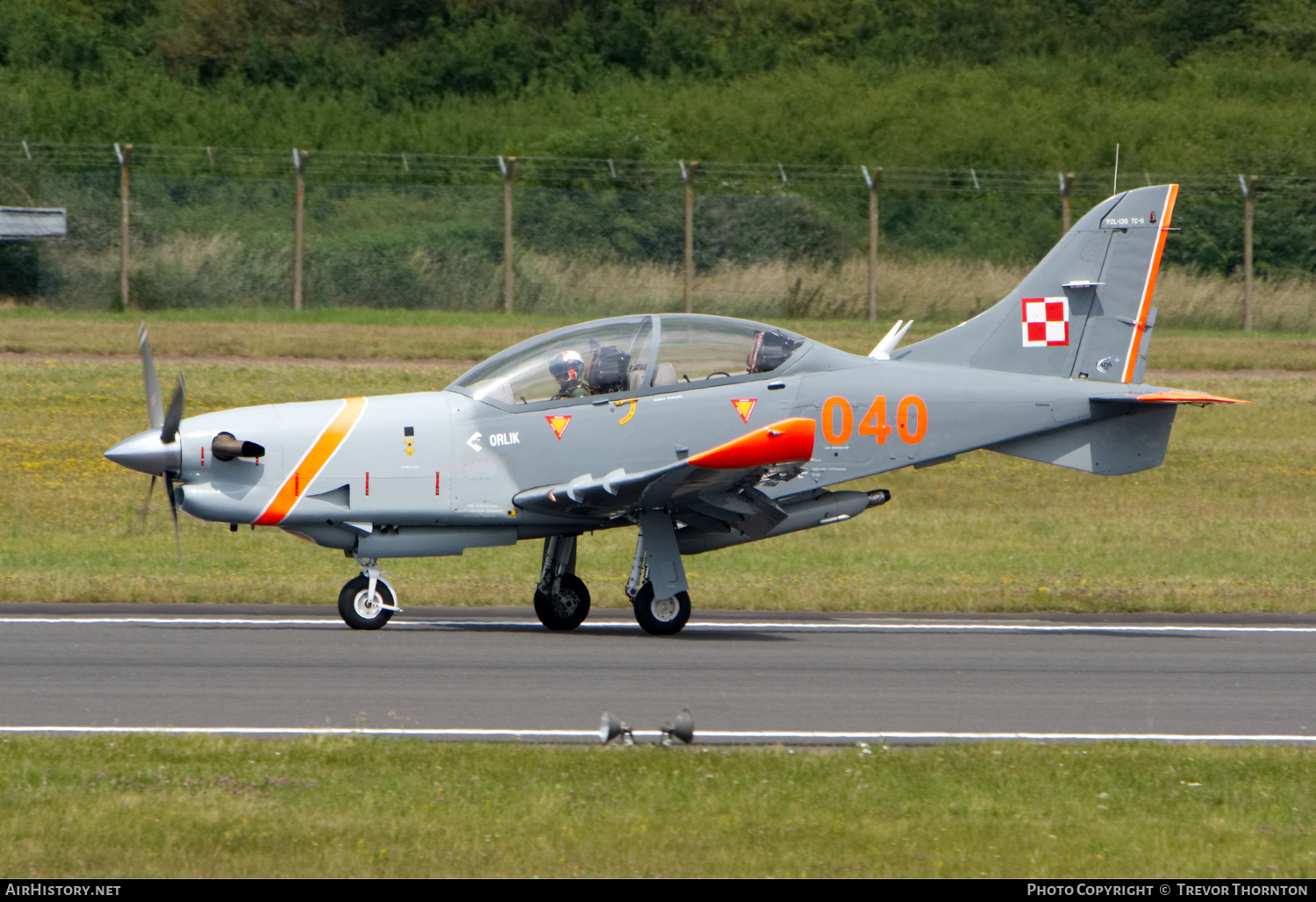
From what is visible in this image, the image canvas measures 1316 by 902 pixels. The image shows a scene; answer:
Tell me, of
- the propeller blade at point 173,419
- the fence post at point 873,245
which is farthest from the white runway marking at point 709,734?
the fence post at point 873,245

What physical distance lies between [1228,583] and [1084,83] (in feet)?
112

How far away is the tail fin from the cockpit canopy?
1997mm

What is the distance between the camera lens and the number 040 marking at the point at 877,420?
12367mm

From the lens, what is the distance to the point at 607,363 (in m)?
12.1

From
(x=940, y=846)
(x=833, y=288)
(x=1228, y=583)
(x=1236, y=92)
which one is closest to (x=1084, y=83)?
(x=1236, y=92)

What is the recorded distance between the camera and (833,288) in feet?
104

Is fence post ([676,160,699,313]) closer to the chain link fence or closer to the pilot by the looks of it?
the chain link fence

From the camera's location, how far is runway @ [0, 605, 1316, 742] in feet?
29.4

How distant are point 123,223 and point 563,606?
2047 cm

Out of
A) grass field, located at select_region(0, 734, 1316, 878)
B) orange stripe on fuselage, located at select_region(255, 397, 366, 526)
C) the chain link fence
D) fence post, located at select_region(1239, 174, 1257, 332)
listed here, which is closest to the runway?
grass field, located at select_region(0, 734, 1316, 878)

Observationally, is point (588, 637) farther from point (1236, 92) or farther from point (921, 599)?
point (1236, 92)

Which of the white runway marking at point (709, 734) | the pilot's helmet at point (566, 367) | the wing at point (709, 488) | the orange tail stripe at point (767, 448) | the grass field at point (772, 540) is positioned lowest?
the grass field at point (772, 540)

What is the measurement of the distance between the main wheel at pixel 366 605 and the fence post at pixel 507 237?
18.8 meters

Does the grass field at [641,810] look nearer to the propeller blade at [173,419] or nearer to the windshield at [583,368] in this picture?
the propeller blade at [173,419]
